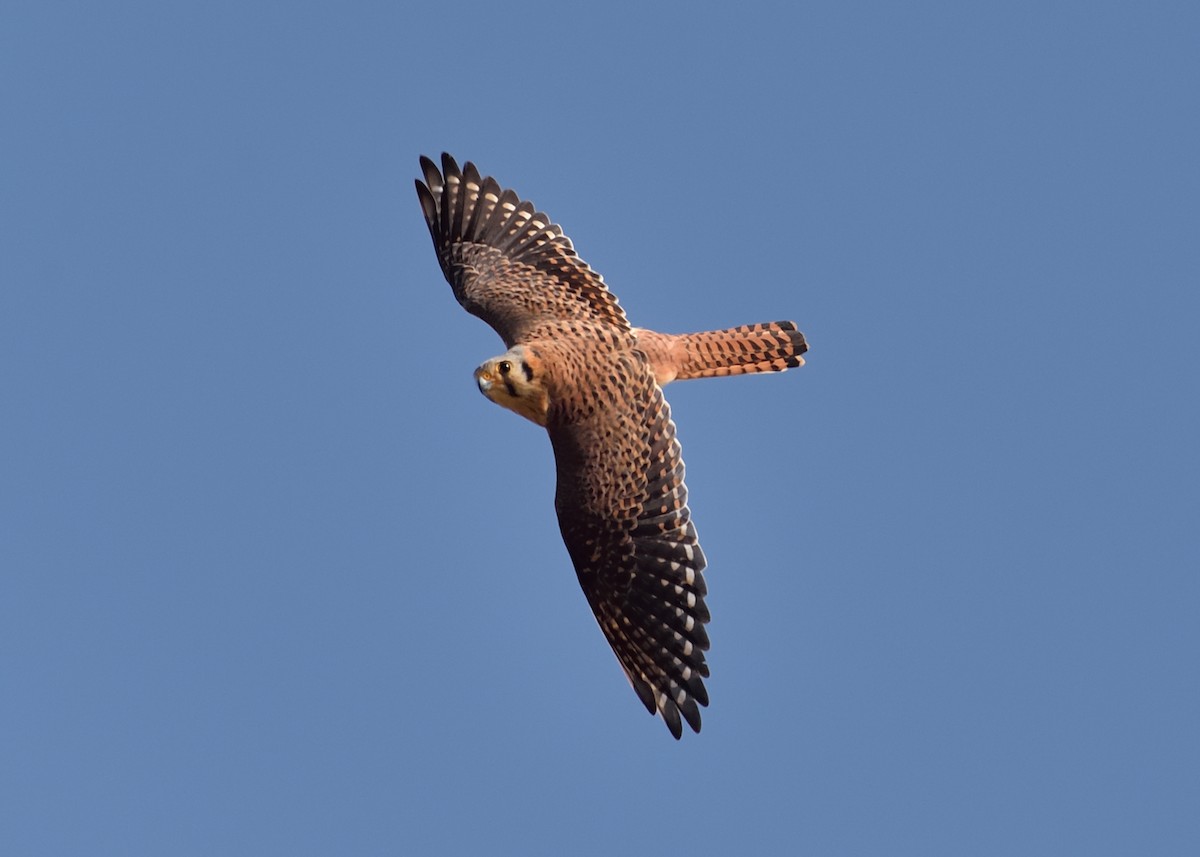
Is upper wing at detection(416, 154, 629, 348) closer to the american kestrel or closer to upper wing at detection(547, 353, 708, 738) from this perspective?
the american kestrel

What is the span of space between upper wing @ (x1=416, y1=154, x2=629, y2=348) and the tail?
502 mm

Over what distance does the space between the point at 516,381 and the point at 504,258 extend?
217 centimetres

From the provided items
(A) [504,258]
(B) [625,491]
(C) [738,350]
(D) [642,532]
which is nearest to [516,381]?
→ (B) [625,491]

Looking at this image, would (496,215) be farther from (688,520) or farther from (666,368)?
(688,520)

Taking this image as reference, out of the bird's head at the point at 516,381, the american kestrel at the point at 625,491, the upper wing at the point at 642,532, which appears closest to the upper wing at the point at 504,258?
the american kestrel at the point at 625,491

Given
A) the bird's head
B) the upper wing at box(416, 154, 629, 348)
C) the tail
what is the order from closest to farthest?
1. the bird's head
2. the tail
3. the upper wing at box(416, 154, 629, 348)

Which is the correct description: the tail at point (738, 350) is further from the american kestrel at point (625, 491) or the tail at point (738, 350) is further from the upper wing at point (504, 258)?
the upper wing at point (504, 258)

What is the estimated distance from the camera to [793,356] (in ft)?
50.8

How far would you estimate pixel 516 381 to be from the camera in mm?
14133

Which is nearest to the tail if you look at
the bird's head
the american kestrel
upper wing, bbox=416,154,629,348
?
the american kestrel

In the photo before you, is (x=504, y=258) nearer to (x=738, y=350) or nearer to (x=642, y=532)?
(x=738, y=350)

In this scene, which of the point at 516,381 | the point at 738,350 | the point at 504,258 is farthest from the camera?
the point at 504,258

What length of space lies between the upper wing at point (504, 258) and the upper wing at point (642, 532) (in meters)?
1.12

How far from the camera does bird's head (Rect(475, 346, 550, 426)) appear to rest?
14.1m
